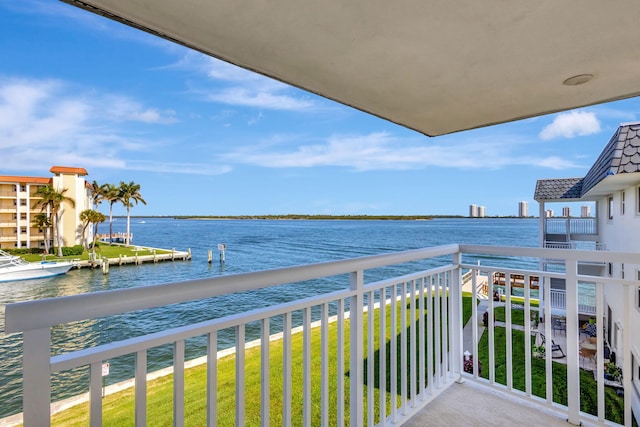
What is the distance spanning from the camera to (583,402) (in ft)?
18.6

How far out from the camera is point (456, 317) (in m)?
2.41

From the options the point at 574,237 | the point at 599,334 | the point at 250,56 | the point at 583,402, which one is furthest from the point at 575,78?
the point at 574,237

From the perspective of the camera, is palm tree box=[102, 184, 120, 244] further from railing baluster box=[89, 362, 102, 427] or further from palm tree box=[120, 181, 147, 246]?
railing baluster box=[89, 362, 102, 427]

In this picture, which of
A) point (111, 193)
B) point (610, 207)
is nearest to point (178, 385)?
point (610, 207)

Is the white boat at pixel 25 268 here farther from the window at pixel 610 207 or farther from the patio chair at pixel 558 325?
the window at pixel 610 207

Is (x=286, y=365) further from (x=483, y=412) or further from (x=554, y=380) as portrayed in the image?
(x=554, y=380)

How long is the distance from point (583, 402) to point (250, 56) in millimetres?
7519

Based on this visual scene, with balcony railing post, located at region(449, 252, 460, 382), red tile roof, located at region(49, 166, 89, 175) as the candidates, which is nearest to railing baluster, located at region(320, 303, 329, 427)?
balcony railing post, located at region(449, 252, 460, 382)

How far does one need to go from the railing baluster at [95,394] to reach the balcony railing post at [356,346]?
Answer: 0.99 metres

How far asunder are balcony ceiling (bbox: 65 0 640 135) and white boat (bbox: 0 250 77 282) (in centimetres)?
1946

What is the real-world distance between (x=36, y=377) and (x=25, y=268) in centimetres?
2238

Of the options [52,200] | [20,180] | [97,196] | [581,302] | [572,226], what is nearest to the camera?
[581,302]

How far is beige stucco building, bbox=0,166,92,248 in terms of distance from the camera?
528 inches

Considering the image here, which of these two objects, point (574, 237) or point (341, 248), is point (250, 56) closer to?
point (574, 237)
